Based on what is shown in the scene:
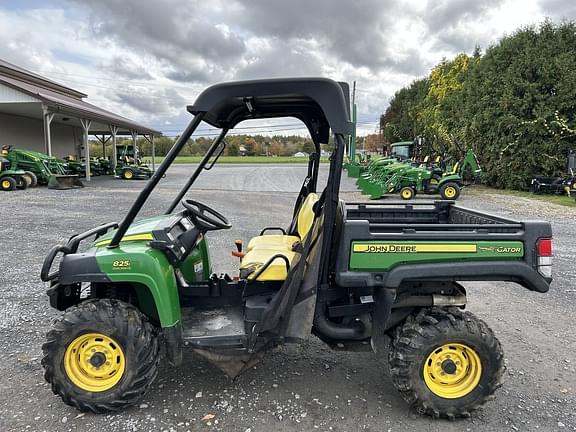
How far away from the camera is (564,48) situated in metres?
15.6

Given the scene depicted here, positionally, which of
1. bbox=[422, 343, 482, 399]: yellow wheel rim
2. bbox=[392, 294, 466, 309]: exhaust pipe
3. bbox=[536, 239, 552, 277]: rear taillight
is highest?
bbox=[536, 239, 552, 277]: rear taillight

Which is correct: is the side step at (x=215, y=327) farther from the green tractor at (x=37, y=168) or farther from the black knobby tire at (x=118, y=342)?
the green tractor at (x=37, y=168)

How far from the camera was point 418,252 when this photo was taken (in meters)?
2.52

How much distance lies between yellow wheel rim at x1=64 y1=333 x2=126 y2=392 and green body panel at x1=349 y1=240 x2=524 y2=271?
5.21ft

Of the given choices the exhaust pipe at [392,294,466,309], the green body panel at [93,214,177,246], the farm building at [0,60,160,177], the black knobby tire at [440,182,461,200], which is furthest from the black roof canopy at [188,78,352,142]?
the farm building at [0,60,160,177]

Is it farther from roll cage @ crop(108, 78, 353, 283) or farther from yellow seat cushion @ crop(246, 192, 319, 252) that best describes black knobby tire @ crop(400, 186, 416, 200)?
roll cage @ crop(108, 78, 353, 283)

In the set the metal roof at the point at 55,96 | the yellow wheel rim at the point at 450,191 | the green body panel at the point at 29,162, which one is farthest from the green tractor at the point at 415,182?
the metal roof at the point at 55,96

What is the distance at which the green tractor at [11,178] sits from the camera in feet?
47.0

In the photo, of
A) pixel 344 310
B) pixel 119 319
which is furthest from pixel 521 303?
pixel 119 319

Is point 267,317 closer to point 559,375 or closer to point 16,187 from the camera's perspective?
point 559,375

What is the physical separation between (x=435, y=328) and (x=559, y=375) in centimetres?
128

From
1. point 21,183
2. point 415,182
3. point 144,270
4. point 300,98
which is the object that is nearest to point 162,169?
point 144,270

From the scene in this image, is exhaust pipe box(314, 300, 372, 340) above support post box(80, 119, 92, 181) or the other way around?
the other way around

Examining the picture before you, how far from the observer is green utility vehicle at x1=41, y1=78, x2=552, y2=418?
8.27 feet
